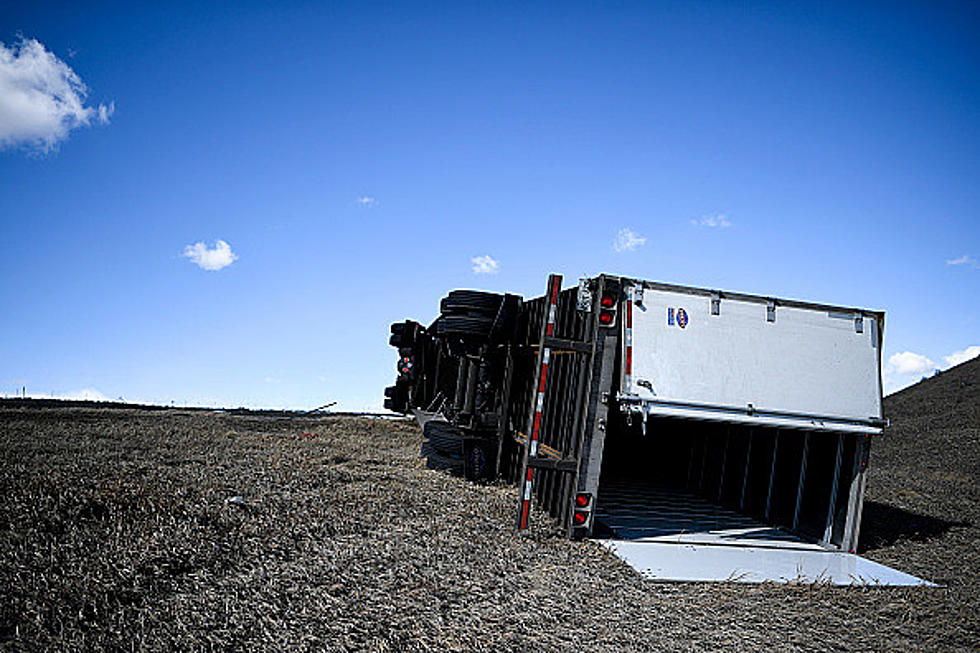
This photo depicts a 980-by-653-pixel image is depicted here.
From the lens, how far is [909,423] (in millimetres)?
21734

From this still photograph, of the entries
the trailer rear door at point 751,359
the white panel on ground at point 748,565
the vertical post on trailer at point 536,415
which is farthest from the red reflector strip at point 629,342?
the white panel on ground at point 748,565

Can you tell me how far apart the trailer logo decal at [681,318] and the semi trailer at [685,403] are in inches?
1.0

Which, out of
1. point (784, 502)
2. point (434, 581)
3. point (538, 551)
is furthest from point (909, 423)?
point (434, 581)

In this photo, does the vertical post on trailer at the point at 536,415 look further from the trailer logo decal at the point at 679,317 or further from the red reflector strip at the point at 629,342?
the trailer logo decal at the point at 679,317

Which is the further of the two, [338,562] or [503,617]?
[338,562]

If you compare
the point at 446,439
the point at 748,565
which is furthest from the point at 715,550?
the point at 446,439

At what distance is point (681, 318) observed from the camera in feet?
23.9

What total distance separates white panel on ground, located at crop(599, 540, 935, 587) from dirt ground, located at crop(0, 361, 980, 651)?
0.81 ft

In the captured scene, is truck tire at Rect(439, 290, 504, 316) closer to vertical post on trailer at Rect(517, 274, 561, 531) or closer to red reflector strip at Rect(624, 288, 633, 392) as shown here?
vertical post on trailer at Rect(517, 274, 561, 531)

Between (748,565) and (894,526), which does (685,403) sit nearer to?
(748,565)

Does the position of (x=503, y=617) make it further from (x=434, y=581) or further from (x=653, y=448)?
(x=653, y=448)

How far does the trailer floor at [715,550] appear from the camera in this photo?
6.27 metres

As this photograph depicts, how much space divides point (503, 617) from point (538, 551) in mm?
1721

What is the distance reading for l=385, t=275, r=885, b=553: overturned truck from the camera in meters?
6.95
